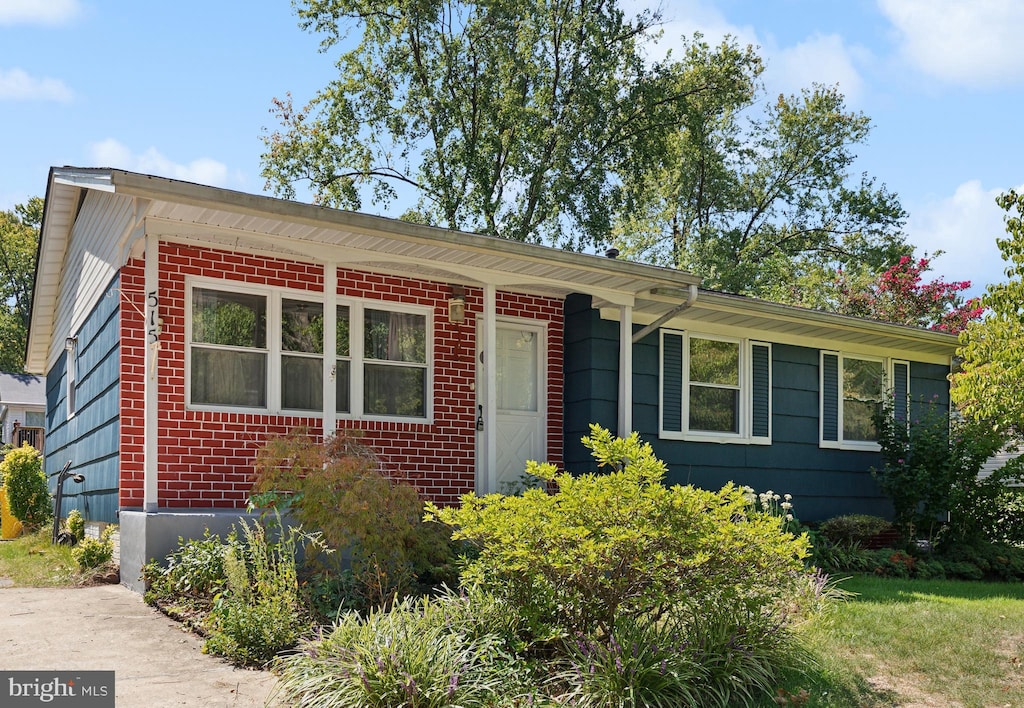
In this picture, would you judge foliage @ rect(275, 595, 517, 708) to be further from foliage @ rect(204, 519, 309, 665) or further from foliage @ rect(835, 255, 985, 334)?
foliage @ rect(835, 255, 985, 334)

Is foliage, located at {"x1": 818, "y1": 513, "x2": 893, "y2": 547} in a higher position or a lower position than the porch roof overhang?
lower

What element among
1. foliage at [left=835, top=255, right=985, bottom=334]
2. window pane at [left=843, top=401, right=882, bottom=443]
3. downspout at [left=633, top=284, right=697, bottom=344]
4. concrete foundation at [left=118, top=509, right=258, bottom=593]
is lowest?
concrete foundation at [left=118, top=509, right=258, bottom=593]

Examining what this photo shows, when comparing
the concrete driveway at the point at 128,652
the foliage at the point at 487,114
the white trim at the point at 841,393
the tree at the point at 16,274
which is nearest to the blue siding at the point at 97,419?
the concrete driveway at the point at 128,652

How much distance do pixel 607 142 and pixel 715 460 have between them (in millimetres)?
12774

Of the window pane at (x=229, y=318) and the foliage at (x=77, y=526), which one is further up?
the window pane at (x=229, y=318)

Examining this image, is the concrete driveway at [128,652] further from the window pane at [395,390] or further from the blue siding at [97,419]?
the window pane at [395,390]

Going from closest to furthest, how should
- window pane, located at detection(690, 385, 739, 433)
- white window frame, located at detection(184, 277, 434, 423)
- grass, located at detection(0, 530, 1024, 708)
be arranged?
1. grass, located at detection(0, 530, 1024, 708)
2. white window frame, located at detection(184, 277, 434, 423)
3. window pane, located at detection(690, 385, 739, 433)

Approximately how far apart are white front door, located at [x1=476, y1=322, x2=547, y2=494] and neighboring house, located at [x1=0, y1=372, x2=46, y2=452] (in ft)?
63.5

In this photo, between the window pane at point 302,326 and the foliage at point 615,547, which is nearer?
the foliage at point 615,547

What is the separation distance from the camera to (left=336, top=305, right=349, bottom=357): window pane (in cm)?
917

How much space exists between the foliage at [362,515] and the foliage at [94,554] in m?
2.08

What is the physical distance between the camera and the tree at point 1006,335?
789 centimetres

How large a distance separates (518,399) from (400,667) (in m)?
5.84

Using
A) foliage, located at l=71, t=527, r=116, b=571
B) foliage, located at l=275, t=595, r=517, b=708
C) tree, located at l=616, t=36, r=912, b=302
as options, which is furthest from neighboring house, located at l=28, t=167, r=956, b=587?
tree, located at l=616, t=36, r=912, b=302
